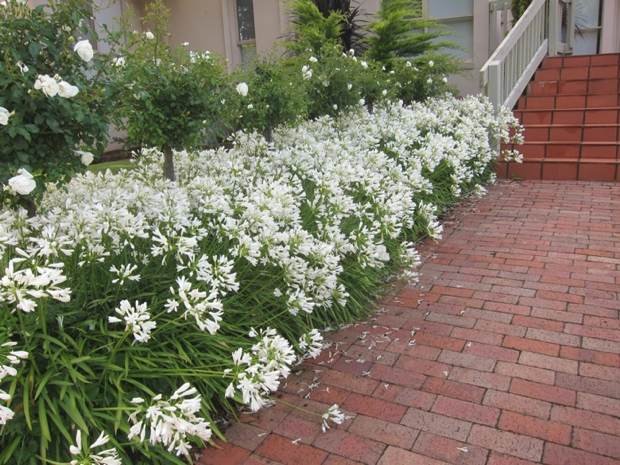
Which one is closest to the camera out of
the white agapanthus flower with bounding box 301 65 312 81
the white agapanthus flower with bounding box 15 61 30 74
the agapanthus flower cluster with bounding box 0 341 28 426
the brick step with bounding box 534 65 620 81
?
the agapanthus flower cluster with bounding box 0 341 28 426

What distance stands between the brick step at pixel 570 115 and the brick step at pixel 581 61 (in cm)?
128

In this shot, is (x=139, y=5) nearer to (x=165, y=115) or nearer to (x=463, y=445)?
(x=165, y=115)

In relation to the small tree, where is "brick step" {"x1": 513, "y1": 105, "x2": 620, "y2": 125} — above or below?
below

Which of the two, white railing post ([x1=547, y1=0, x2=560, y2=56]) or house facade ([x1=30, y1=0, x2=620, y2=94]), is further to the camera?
house facade ([x1=30, y1=0, x2=620, y2=94])

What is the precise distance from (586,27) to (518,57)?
9.64ft

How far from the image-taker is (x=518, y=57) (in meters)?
7.47

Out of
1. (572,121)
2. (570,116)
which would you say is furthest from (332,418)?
(570,116)

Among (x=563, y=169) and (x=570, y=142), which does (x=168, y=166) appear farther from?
(x=570, y=142)

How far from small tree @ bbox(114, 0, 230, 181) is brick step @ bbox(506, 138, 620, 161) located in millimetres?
4594

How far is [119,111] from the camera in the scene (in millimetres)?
2926

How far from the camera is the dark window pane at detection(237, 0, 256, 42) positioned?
1073 cm

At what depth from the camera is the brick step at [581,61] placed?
7858 mm

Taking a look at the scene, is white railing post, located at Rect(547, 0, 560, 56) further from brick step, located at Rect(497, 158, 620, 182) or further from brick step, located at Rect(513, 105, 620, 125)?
brick step, located at Rect(497, 158, 620, 182)

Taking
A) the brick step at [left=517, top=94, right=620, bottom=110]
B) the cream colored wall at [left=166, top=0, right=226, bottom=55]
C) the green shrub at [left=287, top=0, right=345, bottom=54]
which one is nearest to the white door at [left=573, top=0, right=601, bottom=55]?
the brick step at [left=517, top=94, right=620, bottom=110]
